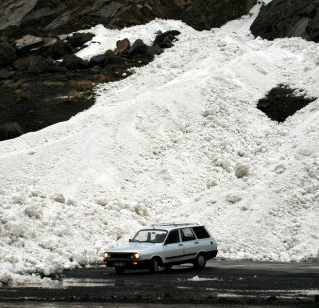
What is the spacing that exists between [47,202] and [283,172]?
9.80m

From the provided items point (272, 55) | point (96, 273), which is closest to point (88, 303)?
point (96, 273)

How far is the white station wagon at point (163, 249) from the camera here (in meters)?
23.4

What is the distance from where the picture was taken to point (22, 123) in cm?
4206

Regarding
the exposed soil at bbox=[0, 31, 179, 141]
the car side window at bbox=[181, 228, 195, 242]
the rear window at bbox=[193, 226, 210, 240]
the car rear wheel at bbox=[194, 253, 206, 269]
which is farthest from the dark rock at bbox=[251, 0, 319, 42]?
the car rear wheel at bbox=[194, 253, 206, 269]

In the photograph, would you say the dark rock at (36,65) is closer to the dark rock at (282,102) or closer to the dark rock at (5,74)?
the dark rock at (5,74)

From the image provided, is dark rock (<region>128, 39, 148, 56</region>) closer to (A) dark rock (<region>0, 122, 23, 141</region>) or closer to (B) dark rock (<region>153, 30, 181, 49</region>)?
(B) dark rock (<region>153, 30, 181, 49</region>)

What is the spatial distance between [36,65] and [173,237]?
2729cm

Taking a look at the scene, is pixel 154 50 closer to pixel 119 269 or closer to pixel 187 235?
pixel 187 235

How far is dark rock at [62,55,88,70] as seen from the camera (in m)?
50.1

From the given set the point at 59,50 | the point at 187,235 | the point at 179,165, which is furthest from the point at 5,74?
the point at 187,235

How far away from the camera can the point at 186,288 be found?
61.0ft

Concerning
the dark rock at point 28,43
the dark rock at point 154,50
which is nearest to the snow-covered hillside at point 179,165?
the dark rock at point 154,50

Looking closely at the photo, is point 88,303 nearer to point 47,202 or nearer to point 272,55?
point 47,202

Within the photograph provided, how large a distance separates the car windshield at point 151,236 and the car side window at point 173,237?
0.15 m
